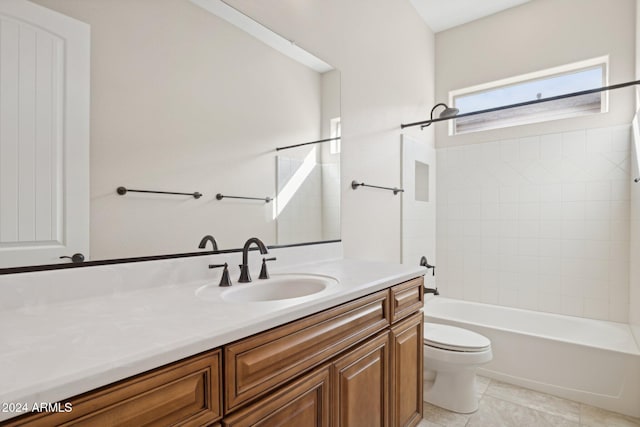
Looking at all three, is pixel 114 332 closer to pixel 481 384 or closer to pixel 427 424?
pixel 427 424

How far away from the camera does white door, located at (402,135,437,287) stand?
2824 millimetres

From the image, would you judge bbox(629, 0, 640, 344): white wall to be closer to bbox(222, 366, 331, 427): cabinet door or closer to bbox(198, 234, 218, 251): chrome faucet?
bbox(222, 366, 331, 427): cabinet door

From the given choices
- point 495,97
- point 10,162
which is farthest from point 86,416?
point 495,97

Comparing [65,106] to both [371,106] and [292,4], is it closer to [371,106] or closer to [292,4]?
[292,4]

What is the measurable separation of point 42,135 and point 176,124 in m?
0.42

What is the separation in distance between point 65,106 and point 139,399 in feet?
2.88

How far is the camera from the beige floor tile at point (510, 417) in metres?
1.91

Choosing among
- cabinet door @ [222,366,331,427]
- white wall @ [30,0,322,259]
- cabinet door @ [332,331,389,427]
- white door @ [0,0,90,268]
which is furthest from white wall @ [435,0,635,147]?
white door @ [0,0,90,268]

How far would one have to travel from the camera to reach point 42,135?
972 millimetres

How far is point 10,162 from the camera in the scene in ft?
3.01

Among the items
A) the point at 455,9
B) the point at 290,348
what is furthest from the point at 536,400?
the point at 455,9

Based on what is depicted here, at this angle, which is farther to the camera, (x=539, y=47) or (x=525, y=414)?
(x=539, y=47)

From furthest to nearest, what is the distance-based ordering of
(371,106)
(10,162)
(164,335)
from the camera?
(371,106)
(10,162)
(164,335)

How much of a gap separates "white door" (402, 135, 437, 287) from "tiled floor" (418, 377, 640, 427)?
1094 millimetres
